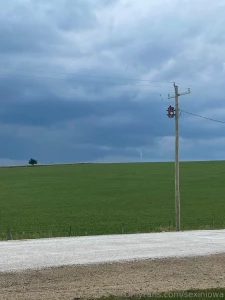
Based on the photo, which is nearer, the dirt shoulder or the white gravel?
the dirt shoulder

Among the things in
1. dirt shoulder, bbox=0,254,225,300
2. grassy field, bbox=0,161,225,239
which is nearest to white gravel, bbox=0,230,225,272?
dirt shoulder, bbox=0,254,225,300

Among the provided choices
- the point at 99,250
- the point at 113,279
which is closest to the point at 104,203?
the point at 99,250

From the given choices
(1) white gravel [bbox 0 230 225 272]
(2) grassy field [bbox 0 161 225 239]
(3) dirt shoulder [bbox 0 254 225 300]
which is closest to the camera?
(3) dirt shoulder [bbox 0 254 225 300]

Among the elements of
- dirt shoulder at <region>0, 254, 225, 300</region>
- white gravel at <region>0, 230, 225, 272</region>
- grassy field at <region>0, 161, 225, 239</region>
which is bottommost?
dirt shoulder at <region>0, 254, 225, 300</region>

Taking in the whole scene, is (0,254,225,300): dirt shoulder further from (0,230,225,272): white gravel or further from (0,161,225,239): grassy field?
(0,161,225,239): grassy field

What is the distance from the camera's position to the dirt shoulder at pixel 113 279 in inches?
477

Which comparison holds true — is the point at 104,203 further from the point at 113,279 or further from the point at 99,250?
the point at 113,279

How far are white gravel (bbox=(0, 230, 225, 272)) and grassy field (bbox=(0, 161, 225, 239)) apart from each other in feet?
25.8

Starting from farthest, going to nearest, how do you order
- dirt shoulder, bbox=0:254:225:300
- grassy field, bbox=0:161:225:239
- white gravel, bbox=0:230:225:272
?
grassy field, bbox=0:161:225:239
white gravel, bbox=0:230:225:272
dirt shoulder, bbox=0:254:225:300

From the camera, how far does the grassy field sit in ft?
116

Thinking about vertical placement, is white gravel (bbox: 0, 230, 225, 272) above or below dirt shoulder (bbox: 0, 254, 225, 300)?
above

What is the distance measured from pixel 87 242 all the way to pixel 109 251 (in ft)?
12.3

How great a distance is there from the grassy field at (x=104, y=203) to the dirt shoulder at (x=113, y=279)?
14813mm

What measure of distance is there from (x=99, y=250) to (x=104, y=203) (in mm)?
31594
